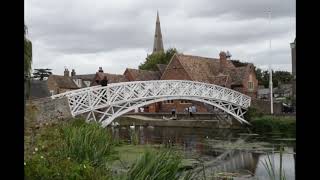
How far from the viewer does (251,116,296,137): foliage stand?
93.5 ft

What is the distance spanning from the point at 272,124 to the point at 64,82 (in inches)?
1304

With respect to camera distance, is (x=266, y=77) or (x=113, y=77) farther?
(x=266, y=77)

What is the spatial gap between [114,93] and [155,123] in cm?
1366

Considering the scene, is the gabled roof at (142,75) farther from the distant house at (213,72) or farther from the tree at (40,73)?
the tree at (40,73)

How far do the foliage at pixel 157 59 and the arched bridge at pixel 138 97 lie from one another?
2715cm

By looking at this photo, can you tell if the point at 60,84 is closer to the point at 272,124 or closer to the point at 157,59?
the point at 157,59

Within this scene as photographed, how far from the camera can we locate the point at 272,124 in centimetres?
2950

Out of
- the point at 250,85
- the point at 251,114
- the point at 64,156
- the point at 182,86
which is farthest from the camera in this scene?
the point at 250,85

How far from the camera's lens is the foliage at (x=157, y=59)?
5966 cm

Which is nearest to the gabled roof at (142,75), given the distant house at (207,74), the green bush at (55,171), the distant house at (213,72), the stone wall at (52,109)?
the distant house at (207,74)

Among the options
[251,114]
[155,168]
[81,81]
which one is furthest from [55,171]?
[81,81]
